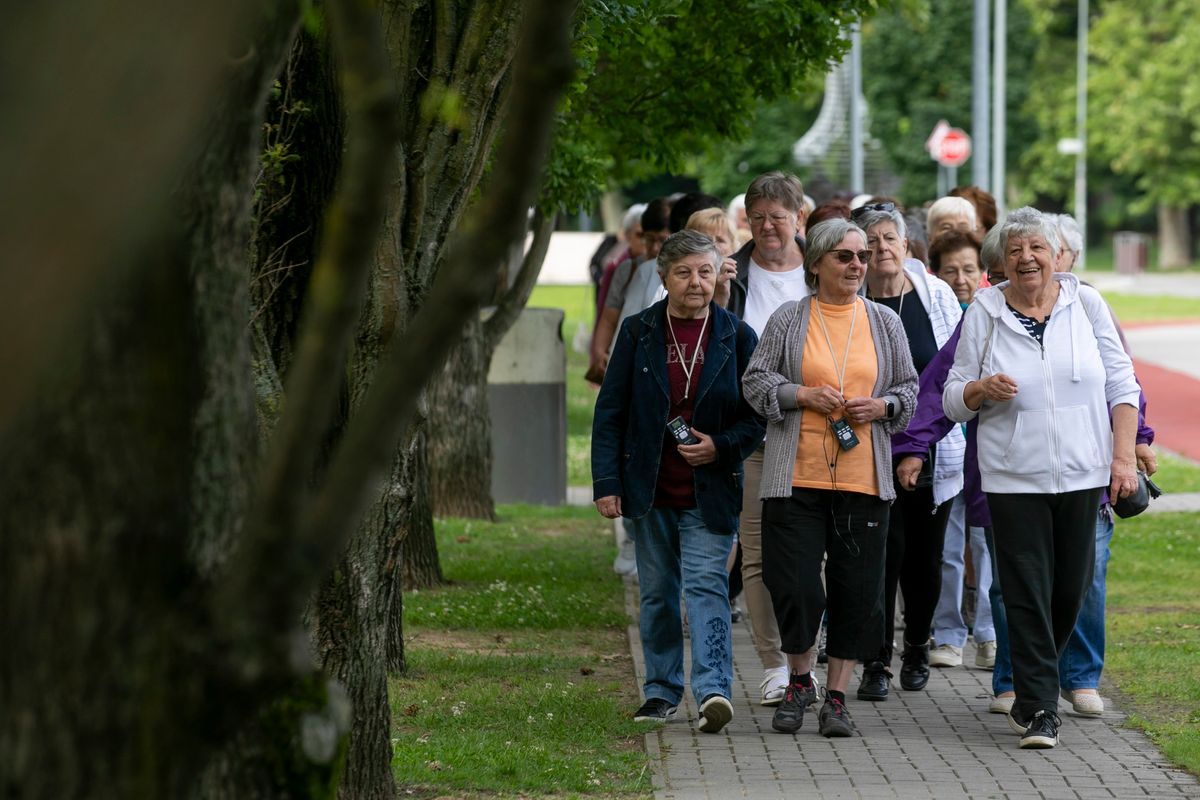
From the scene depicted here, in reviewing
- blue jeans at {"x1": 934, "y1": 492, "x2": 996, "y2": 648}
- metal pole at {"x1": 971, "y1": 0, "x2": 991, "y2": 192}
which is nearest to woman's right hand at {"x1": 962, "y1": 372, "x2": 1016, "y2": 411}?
blue jeans at {"x1": 934, "y1": 492, "x2": 996, "y2": 648}

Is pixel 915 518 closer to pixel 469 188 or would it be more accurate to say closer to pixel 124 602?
pixel 469 188

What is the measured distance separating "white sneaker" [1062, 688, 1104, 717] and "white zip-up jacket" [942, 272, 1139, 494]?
1007 mm

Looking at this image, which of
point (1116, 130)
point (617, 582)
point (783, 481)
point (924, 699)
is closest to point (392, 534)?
point (783, 481)

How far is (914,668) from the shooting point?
26.8ft

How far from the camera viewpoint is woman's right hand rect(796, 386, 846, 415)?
23.2 ft

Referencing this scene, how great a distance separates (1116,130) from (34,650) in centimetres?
6489

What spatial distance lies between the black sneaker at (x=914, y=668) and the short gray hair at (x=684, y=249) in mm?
2000

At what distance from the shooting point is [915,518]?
27.1 ft

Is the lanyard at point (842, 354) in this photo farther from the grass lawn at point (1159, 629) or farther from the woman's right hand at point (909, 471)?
the grass lawn at point (1159, 629)

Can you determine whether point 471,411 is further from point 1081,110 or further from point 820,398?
point 1081,110

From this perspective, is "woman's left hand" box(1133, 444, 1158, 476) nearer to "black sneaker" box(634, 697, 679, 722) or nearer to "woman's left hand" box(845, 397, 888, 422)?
"woman's left hand" box(845, 397, 888, 422)

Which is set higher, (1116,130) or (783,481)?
(1116,130)

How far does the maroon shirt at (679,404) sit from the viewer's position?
7227mm

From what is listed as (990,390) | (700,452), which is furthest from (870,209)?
(700,452)
